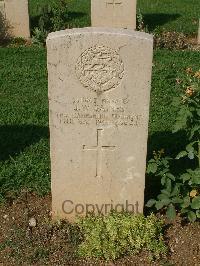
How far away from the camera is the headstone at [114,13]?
10.5m

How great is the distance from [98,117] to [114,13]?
22.7ft

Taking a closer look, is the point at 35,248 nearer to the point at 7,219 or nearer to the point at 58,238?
the point at 58,238

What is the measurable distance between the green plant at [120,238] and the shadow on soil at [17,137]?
1803mm

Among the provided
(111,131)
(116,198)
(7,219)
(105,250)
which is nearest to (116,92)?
(111,131)

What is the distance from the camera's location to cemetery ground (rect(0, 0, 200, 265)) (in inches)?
170

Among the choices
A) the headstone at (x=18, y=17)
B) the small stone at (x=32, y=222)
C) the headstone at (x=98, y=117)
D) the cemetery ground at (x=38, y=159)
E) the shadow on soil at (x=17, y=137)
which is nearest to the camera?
the headstone at (x=98, y=117)

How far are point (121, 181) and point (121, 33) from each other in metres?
1.33

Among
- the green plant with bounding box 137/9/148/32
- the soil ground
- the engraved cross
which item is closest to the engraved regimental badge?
the engraved cross

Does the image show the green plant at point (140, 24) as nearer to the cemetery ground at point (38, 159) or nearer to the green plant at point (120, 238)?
the cemetery ground at point (38, 159)

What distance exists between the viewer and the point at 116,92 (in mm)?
4039

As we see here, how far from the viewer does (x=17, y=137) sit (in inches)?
243

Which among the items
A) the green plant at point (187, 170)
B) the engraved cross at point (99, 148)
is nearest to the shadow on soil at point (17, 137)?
the engraved cross at point (99, 148)

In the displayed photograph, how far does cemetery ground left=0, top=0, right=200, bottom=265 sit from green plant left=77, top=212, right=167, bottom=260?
8cm

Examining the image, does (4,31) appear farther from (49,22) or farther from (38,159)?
(38,159)
